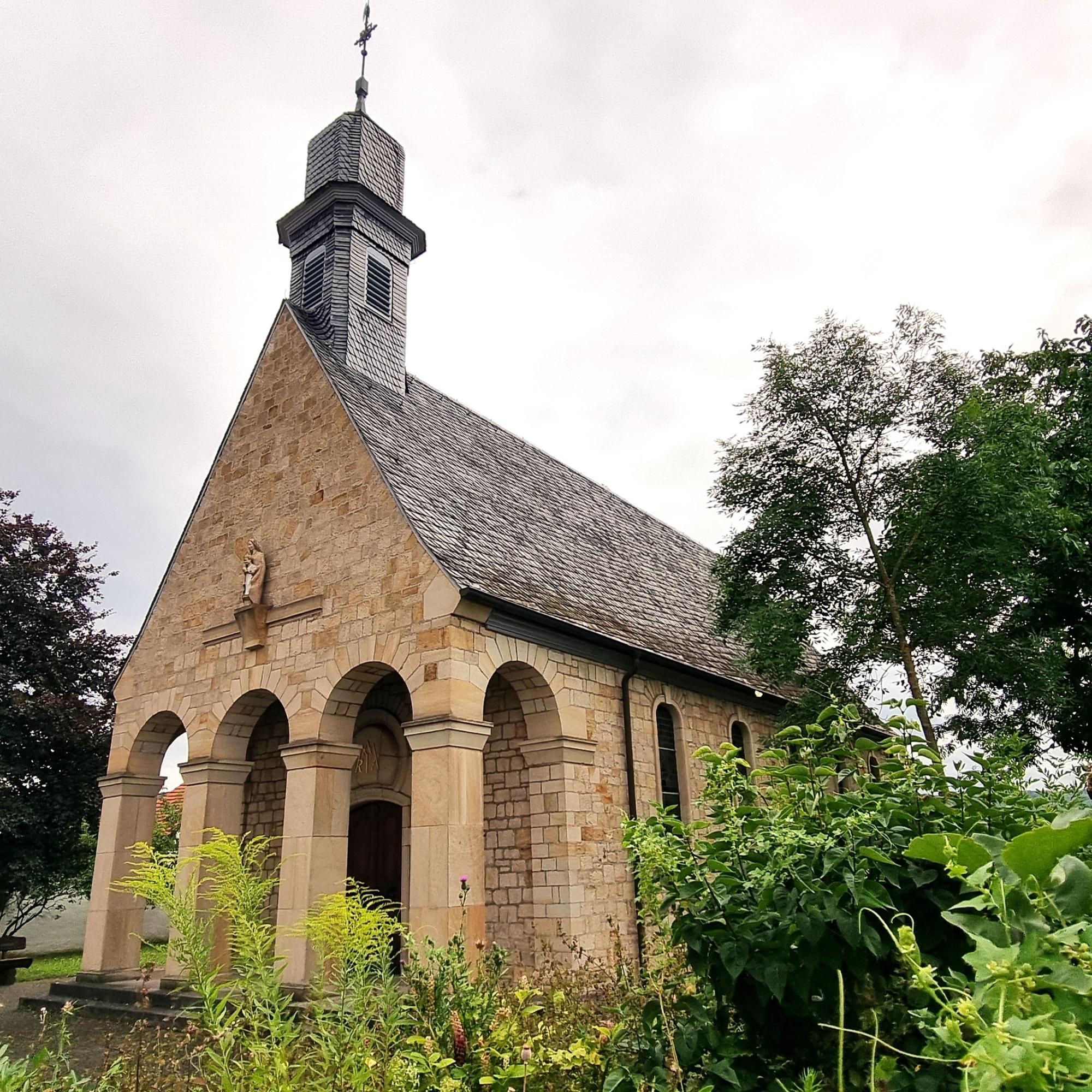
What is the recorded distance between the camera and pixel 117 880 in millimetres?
13188

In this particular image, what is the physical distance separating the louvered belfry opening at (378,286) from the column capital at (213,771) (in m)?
8.72

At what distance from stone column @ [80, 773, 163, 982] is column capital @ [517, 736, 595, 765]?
263 inches

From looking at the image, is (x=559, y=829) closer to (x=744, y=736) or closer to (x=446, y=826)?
(x=446, y=826)

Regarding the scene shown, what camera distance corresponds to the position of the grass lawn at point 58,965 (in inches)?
647

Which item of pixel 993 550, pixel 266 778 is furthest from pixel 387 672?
pixel 993 550

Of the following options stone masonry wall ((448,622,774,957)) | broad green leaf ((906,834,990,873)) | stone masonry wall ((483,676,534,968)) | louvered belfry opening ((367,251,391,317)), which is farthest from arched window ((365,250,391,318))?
broad green leaf ((906,834,990,873))

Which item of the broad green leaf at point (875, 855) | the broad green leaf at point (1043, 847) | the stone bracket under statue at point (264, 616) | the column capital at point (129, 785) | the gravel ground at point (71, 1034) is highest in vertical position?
the stone bracket under statue at point (264, 616)

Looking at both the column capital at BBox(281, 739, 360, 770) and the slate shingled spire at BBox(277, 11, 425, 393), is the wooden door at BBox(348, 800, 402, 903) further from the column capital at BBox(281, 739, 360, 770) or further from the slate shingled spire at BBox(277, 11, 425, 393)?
the slate shingled spire at BBox(277, 11, 425, 393)

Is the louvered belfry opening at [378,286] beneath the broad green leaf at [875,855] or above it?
above

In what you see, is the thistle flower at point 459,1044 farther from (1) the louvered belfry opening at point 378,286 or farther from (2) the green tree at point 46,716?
(2) the green tree at point 46,716

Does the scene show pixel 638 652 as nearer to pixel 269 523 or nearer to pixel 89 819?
pixel 269 523

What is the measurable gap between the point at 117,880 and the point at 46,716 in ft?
20.4

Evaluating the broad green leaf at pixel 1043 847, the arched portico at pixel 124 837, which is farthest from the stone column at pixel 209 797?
the broad green leaf at pixel 1043 847

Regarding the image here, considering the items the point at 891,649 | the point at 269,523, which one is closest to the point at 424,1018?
the point at 891,649
